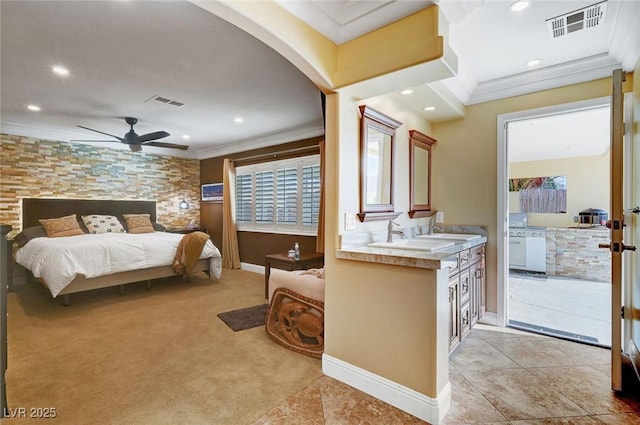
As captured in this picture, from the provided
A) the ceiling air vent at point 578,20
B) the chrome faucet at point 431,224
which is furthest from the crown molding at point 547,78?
the chrome faucet at point 431,224

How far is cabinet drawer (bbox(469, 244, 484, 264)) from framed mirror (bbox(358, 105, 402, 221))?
773 mm

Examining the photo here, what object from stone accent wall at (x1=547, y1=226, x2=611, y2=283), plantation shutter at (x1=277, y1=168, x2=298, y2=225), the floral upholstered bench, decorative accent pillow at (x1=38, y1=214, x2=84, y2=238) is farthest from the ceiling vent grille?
stone accent wall at (x1=547, y1=226, x2=611, y2=283)

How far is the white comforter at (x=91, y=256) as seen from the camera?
3508mm

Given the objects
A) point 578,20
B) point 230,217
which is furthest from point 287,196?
point 578,20

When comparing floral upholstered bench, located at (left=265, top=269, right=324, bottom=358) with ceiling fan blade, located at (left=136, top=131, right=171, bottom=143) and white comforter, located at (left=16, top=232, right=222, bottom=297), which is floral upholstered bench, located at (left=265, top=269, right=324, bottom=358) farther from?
ceiling fan blade, located at (left=136, top=131, right=171, bottom=143)

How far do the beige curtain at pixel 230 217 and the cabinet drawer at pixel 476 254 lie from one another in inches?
173

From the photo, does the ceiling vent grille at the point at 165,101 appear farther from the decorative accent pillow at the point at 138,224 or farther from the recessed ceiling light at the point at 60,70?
the decorative accent pillow at the point at 138,224

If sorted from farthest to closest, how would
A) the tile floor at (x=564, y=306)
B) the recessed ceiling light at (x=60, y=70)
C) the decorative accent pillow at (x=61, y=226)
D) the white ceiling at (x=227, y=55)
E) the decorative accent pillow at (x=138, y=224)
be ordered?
the decorative accent pillow at (x=138, y=224) < the decorative accent pillow at (x=61, y=226) < the tile floor at (x=564, y=306) < the recessed ceiling light at (x=60, y=70) < the white ceiling at (x=227, y=55)

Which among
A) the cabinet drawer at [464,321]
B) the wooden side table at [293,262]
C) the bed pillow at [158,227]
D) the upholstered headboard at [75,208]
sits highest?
the upholstered headboard at [75,208]

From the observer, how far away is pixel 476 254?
2.92 m

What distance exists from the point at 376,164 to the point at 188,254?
3243 mm

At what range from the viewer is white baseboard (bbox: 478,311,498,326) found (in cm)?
316

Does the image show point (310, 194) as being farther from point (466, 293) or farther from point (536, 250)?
point (536, 250)

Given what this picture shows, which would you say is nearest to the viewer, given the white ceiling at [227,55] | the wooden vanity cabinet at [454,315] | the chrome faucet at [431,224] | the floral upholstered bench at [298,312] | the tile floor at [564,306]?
the white ceiling at [227,55]
